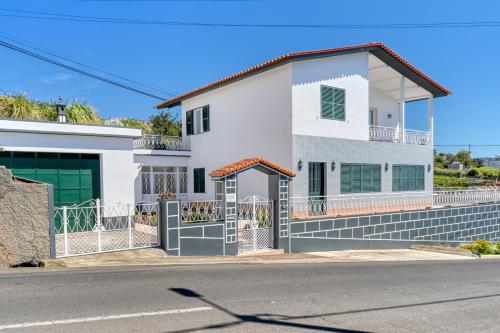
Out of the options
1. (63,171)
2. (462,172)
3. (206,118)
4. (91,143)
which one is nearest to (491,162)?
(462,172)

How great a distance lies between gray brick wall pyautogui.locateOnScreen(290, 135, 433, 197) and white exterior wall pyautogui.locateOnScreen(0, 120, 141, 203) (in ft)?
21.1

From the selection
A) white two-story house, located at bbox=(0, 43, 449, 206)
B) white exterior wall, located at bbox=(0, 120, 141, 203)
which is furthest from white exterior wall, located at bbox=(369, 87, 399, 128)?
white exterior wall, located at bbox=(0, 120, 141, 203)

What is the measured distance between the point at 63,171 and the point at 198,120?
877cm

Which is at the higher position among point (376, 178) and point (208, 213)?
point (376, 178)

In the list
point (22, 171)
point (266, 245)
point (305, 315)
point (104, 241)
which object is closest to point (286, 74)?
point (266, 245)

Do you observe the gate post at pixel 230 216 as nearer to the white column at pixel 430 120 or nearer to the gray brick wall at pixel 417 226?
the gray brick wall at pixel 417 226

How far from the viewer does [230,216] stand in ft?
34.8

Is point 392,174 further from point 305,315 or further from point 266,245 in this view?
point 305,315

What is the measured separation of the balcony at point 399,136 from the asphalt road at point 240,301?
1100 centimetres

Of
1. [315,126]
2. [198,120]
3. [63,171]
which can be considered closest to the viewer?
[63,171]

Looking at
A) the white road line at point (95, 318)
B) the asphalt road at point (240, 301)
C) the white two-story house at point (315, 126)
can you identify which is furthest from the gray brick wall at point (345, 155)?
the white road line at point (95, 318)

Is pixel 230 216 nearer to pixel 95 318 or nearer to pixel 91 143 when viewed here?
pixel 91 143

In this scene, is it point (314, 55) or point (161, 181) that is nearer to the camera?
point (314, 55)

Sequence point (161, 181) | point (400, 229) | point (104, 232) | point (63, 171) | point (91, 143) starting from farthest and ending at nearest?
point (161, 181), point (400, 229), point (91, 143), point (63, 171), point (104, 232)
